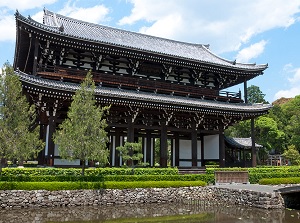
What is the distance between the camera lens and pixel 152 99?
2423 centimetres

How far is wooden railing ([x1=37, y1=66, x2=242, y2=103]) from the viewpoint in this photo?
80.2 feet

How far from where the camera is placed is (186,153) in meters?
31.0

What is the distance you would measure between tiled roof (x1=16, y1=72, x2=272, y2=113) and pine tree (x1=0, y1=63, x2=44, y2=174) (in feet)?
6.47

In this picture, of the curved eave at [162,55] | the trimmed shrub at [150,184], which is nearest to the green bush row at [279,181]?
the trimmed shrub at [150,184]

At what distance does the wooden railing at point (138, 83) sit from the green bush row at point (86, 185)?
936 centimetres

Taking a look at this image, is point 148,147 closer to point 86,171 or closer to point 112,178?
point 112,178

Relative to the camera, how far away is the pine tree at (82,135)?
61.3 ft

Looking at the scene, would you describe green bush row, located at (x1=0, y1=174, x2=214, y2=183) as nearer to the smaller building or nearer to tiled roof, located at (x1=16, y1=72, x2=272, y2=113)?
tiled roof, located at (x1=16, y1=72, x2=272, y2=113)

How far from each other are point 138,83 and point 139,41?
821 cm

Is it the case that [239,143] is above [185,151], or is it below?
above

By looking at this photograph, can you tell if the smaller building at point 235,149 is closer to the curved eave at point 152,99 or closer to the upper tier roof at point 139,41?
the curved eave at point 152,99

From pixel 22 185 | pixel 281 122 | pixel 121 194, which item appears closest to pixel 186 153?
Answer: pixel 121 194

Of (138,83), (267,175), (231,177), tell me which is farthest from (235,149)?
(138,83)

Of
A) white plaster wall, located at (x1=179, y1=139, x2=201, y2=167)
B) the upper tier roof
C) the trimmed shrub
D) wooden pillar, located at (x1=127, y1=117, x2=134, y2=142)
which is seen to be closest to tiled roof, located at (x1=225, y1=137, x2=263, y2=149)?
white plaster wall, located at (x1=179, y1=139, x2=201, y2=167)
